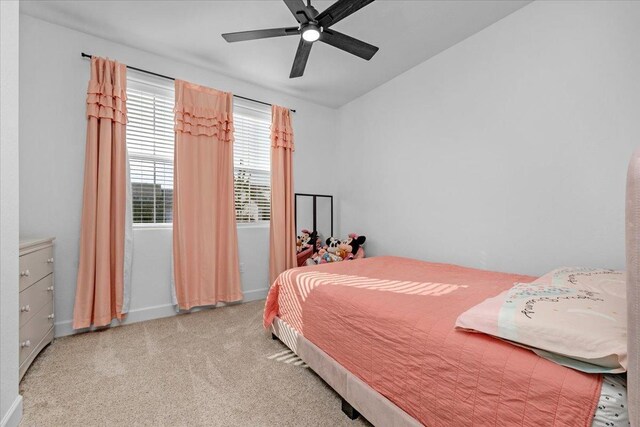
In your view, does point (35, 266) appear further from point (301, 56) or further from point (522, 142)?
point (522, 142)

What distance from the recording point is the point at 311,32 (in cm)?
184

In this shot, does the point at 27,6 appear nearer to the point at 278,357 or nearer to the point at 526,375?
the point at 278,357

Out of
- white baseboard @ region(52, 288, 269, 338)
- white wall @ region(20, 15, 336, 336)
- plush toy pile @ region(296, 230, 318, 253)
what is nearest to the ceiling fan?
white wall @ region(20, 15, 336, 336)

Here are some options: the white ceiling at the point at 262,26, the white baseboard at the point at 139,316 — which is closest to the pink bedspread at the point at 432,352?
the white baseboard at the point at 139,316

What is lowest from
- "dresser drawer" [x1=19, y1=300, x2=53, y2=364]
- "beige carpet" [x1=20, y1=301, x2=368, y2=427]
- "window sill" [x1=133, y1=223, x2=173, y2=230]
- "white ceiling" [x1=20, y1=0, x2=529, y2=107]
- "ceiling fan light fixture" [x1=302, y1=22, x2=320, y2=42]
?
"beige carpet" [x1=20, y1=301, x2=368, y2=427]

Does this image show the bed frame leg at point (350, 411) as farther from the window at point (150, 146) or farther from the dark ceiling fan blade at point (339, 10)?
the window at point (150, 146)

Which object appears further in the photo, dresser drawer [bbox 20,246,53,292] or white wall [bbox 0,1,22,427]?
dresser drawer [bbox 20,246,53,292]

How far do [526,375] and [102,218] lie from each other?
119 inches

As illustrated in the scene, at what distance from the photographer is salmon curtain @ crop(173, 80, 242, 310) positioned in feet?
9.14

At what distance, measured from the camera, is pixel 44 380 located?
5.42 ft

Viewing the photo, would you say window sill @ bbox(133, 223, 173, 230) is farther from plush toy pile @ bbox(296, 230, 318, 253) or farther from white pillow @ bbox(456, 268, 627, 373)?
white pillow @ bbox(456, 268, 627, 373)

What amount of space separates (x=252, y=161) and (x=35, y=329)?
243 centimetres

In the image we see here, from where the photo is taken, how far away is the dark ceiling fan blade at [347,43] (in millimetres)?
1919

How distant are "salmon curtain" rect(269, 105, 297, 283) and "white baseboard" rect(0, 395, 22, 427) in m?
2.25
